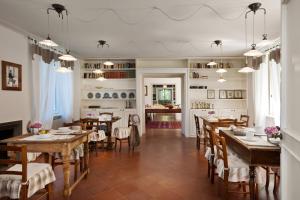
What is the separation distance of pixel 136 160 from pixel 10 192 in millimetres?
2842

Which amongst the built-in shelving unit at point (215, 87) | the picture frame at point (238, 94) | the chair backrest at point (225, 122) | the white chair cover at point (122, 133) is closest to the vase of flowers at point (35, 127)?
the white chair cover at point (122, 133)

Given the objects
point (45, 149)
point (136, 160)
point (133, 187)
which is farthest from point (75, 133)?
point (136, 160)

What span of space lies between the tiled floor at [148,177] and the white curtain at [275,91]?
1995 millimetres

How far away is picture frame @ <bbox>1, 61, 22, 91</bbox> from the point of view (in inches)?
161

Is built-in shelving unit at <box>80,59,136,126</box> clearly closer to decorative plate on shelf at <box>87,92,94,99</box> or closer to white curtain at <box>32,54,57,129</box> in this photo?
decorative plate on shelf at <box>87,92,94,99</box>

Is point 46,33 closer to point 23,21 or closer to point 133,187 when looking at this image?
point 23,21

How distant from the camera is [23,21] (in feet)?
13.3

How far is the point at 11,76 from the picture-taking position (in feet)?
14.1

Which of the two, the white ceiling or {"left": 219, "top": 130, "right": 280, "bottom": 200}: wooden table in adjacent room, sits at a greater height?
the white ceiling

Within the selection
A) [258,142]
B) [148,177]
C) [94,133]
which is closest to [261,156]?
[258,142]

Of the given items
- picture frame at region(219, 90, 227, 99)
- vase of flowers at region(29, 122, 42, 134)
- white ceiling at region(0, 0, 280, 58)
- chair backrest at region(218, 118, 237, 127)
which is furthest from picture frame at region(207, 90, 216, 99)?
vase of flowers at region(29, 122, 42, 134)

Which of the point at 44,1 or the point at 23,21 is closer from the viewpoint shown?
the point at 44,1

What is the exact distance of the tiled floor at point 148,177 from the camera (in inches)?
125

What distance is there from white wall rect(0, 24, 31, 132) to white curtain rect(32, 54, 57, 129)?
149 millimetres
